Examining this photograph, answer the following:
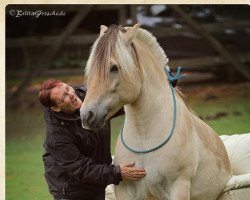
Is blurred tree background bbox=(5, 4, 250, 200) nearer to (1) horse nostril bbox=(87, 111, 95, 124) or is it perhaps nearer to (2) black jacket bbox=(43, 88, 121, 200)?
(2) black jacket bbox=(43, 88, 121, 200)

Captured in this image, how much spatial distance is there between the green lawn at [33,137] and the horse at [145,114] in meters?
0.93

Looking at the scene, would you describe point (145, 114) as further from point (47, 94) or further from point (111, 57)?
point (47, 94)

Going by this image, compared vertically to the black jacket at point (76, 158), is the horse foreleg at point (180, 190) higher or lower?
lower

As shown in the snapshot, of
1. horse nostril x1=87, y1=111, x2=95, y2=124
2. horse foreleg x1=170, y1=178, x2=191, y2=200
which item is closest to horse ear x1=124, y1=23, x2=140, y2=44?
horse nostril x1=87, y1=111, x2=95, y2=124

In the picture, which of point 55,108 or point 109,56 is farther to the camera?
point 55,108

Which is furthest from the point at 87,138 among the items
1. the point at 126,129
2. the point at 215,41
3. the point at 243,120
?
the point at 243,120

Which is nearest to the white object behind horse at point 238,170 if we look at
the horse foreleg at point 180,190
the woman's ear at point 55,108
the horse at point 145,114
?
the horse at point 145,114

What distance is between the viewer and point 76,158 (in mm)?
2438

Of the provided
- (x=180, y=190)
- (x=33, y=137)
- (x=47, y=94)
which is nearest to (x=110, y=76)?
(x=47, y=94)

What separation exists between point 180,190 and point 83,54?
1417mm

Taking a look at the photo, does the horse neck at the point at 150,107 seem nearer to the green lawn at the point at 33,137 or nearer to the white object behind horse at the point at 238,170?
the white object behind horse at the point at 238,170

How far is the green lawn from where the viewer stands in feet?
10.7

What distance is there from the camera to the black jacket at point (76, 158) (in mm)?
2412

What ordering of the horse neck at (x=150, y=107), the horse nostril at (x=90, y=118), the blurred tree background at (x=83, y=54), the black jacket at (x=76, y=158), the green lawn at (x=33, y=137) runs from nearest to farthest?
1. the horse nostril at (x=90, y=118)
2. the horse neck at (x=150, y=107)
3. the black jacket at (x=76, y=158)
4. the blurred tree background at (x=83, y=54)
5. the green lawn at (x=33, y=137)
